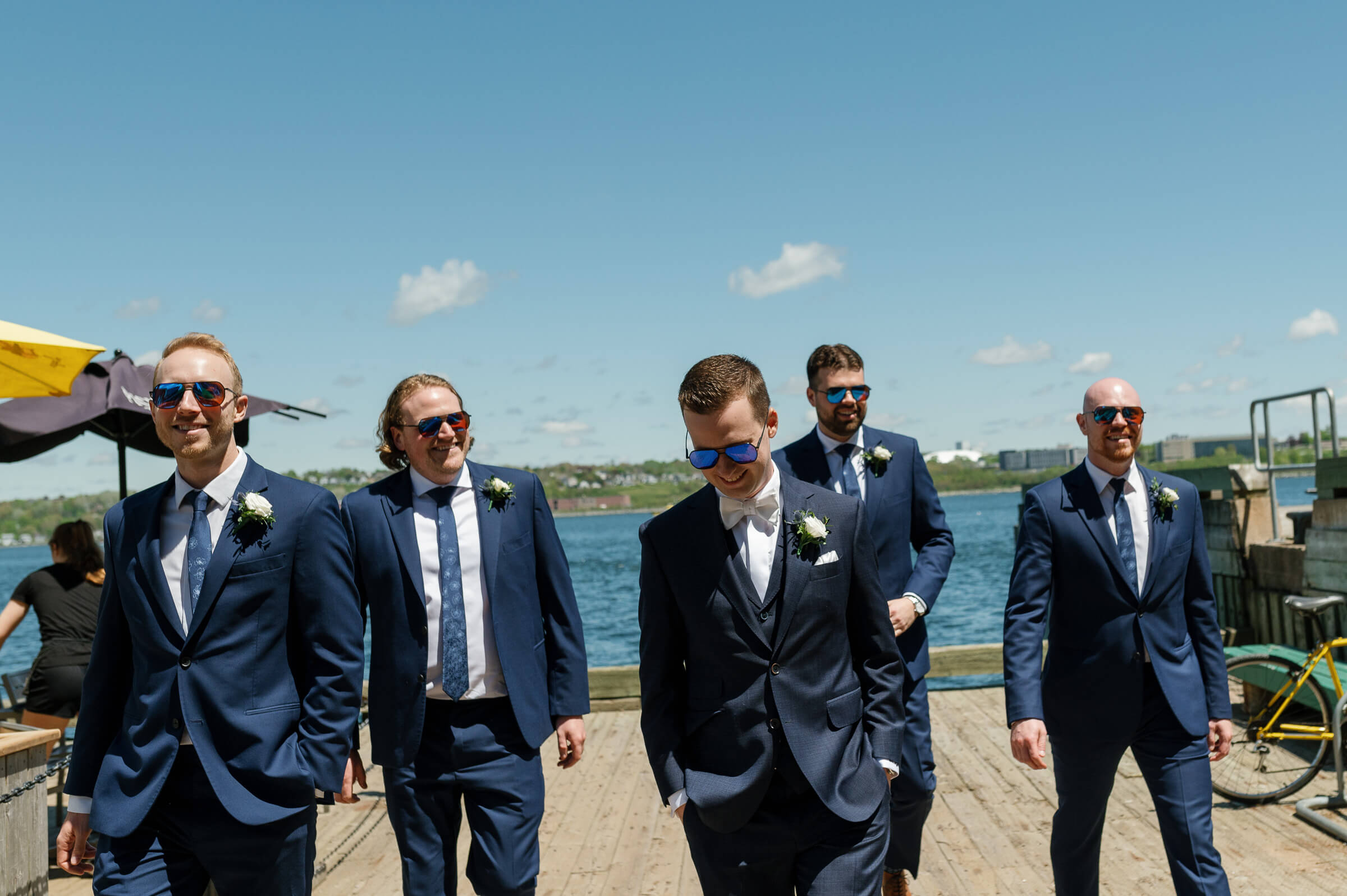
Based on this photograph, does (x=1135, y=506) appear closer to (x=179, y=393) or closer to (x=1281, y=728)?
(x=179, y=393)

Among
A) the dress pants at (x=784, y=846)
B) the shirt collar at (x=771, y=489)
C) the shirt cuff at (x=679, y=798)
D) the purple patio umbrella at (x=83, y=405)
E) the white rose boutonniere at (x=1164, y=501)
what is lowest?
the dress pants at (x=784, y=846)

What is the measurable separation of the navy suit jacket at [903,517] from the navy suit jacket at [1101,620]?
526mm

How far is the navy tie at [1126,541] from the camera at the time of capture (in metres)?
4.05

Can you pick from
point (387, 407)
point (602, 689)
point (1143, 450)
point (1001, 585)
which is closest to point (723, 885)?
point (387, 407)

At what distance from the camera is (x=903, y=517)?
15.9 ft

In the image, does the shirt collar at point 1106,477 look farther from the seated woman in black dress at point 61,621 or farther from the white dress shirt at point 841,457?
the seated woman in black dress at point 61,621

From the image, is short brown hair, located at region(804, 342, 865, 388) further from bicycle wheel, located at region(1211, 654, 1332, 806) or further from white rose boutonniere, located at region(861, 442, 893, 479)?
bicycle wheel, located at region(1211, 654, 1332, 806)

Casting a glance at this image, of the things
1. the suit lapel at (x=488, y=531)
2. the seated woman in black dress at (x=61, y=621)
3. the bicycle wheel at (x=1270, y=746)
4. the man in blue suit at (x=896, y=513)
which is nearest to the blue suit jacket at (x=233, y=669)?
the suit lapel at (x=488, y=531)

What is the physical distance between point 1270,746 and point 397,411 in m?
5.73

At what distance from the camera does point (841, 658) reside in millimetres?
2998

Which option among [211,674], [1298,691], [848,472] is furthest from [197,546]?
[1298,691]

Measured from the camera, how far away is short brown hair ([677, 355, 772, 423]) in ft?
9.22

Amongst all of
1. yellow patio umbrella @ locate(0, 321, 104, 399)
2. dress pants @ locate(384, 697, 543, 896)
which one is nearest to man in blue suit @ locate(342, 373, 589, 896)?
dress pants @ locate(384, 697, 543, 896)

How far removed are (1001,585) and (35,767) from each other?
44.3m
